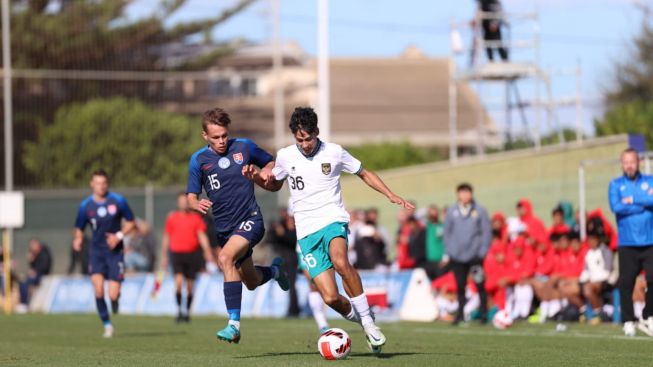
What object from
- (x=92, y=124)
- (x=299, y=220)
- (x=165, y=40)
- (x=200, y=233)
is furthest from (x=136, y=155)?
(x=299, y=220)

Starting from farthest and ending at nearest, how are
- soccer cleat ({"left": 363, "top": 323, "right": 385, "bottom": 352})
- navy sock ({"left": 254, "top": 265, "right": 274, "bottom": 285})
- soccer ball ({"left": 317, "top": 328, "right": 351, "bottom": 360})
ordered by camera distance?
navy sock ({"left": 254, "top": 265, "right": 274, "bottom": 285}) → soccer cleat ({"left": 363, "top": 323, "right": 385, "bottom": 352}) → soccer ball ({"left": 317, "top": 328, "right": 351, "bottom": 360})

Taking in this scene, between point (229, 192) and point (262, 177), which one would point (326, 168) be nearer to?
point (262, 177)

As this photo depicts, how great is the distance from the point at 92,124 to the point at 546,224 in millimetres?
24637

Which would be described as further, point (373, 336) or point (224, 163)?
point (224, 163)

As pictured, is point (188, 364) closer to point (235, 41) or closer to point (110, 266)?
point (110, 266)

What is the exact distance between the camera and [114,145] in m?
48.0

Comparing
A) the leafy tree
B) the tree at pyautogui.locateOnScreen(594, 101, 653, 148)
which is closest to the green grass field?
the tree at pyautogui.locateOnScreen(594, 101, 653, 148)

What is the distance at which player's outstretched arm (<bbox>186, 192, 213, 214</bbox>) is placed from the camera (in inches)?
494

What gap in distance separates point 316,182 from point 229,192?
3.57 ft

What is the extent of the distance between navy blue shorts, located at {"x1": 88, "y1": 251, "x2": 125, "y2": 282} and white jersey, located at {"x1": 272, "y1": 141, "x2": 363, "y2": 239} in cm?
618

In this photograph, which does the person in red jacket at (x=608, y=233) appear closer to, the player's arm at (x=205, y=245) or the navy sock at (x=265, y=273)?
the player's arm at (x=205, y=245)

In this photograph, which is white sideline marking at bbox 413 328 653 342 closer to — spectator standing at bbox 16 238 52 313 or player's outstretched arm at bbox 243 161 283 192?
player's outstretched arm at bbox 243 161 283 192

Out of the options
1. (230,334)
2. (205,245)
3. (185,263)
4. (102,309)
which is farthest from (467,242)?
(230,334)

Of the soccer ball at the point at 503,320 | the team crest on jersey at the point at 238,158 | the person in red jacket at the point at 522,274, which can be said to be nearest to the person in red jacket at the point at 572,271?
the person in red jacket at the point at 522,274
